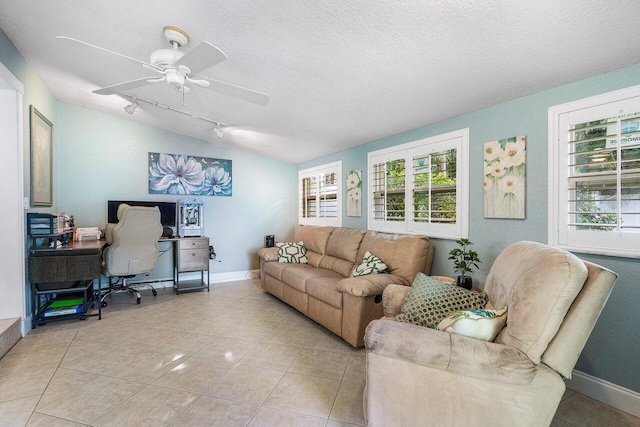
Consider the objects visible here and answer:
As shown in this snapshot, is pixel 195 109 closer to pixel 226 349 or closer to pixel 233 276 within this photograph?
pixel 226 349

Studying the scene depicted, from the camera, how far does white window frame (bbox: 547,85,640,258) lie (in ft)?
5.88

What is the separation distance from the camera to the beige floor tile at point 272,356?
2.31m

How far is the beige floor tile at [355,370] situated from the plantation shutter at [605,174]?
1.84m

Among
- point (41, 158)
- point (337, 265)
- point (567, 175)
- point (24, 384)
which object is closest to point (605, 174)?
point (567, 175)

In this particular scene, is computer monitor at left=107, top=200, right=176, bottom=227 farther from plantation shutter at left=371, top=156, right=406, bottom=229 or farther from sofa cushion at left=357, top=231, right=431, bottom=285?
sofa cushion at left=357, top=231, right=431, bottom=285

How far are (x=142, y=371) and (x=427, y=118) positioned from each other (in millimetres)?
3324

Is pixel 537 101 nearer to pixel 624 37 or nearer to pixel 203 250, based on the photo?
pixel 624 37

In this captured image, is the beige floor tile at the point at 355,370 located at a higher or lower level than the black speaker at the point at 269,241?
lower

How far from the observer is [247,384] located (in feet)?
6.70

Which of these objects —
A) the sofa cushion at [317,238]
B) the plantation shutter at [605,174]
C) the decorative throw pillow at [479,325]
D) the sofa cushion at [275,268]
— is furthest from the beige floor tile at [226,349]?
the plantation shutter at [605,174]

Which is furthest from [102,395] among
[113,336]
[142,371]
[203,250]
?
[203,250]

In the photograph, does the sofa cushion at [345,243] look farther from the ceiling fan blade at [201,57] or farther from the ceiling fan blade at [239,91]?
the ceiling fan blade at [201,57]

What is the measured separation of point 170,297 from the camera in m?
4.13

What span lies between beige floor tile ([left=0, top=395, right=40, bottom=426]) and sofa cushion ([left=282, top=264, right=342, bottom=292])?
86.0 inches
